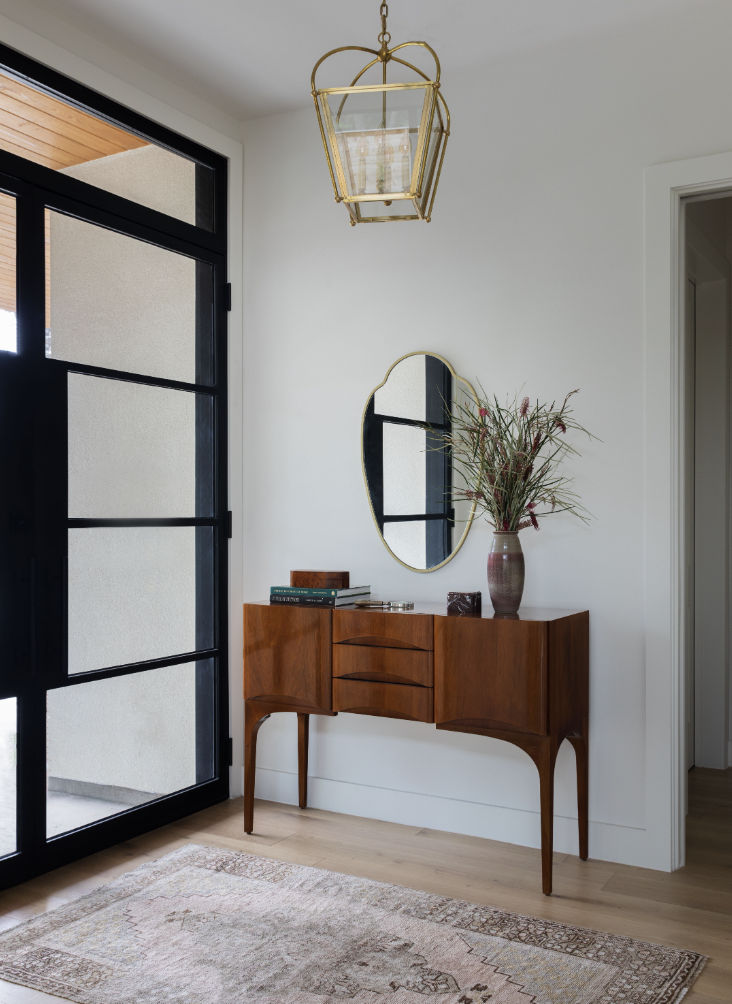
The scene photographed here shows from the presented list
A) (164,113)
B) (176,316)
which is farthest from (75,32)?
(176,316)

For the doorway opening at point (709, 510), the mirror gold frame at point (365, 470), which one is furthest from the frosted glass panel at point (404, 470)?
the doorway opening at point (709, 510)

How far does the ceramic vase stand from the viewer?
2.81m

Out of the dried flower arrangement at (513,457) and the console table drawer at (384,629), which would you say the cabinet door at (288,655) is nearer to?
the console table drawer at (384,629)

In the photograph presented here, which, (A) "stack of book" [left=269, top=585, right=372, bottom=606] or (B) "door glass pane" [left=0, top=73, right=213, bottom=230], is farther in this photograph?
(A) "stack of book" [left=269, top=585, right=372, bottom=606]

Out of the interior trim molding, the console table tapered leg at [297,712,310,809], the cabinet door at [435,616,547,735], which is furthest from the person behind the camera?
the console table tapered leg at [297,712,310,809]

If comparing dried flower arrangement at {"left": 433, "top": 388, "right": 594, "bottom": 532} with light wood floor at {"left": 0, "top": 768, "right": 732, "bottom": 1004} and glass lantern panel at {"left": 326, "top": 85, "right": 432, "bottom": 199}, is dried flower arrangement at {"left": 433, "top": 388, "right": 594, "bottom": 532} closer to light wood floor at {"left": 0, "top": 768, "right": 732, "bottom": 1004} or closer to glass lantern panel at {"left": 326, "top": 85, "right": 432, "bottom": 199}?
light wood floor at {"left": 0, "top": 768, "right": 732, "bottom": 1004}

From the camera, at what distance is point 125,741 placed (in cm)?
313

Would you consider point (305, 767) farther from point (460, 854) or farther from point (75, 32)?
point (75, 32)

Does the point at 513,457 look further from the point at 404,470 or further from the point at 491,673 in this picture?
the point at 491,673

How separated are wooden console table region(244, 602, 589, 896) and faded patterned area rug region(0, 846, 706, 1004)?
0.41 m

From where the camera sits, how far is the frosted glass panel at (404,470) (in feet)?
10.9

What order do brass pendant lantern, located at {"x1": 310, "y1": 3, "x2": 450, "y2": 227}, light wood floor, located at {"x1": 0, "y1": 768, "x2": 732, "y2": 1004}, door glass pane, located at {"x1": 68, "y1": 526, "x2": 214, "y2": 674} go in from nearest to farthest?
brass pendant lantern, located at {"x1": 310, "y1": 3, "x2": 450, "y2": 227} → light wood floor, located at {"x1": 0, "y1": 768, "x2": 732, "y2": 1004} → door glass pane, located at {"x1": 68, "y1": 526, "x2": 214, "y2": 674}

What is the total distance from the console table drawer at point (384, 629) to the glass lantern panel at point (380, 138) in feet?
5.02

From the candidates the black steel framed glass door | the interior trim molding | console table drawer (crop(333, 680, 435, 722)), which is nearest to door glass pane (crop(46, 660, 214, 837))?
the black steel framed glass door
